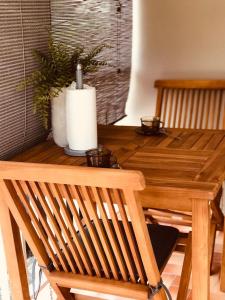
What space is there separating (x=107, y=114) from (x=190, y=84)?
52 centimetres

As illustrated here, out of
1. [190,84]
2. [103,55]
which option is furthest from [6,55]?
[190,84]

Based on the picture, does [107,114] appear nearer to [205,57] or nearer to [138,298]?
[205,57]

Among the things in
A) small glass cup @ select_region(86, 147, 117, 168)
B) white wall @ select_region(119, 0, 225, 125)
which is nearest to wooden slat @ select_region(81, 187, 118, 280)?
small glass cup @ select_region(86, 147, 117, 168)

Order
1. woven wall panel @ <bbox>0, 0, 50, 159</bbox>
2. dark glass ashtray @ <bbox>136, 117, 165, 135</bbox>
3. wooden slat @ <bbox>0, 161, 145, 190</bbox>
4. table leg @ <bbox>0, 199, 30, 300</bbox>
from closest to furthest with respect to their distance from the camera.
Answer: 1. wooden slat @ <bbox>0, 161, 145, 190</bbox>
2. table leg @ <bbox>0, 199, 30, 300</bbox>
3. woven wall panel @ <bbox>0, 0, 50, 159</bbox>
4. dark glass ashtray @ <bbox>136, 117, 165, 135</bbox>

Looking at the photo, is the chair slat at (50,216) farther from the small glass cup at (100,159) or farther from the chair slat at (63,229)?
the small glass cup at (100,159)

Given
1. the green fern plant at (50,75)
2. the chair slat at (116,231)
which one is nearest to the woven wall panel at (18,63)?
the green fern plant at (50,75)

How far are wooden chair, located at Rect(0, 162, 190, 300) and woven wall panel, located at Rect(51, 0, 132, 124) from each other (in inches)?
36.6

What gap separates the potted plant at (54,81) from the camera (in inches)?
66.5

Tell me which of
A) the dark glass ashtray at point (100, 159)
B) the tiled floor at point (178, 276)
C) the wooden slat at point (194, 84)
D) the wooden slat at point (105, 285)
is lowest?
the tiled floor at point (178, 276)

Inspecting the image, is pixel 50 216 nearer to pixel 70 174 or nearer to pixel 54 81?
pixel 70 174

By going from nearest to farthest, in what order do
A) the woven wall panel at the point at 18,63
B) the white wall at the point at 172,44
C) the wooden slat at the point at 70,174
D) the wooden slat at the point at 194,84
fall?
the wooden slat at the point at 70,174
the woven wall panel at the point at 18,63
the wooden slat at the point at 194,84
the white wall at the point at 172,44

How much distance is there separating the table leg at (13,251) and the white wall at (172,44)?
164 centimetres

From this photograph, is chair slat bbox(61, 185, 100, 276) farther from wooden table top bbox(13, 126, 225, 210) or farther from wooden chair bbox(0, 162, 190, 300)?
wooden table top bbox(13, 126, 225, 210)

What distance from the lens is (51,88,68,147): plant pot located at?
175 centimetres
